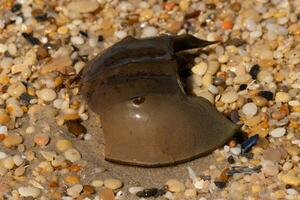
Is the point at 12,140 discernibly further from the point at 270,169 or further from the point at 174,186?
the point at 270,169

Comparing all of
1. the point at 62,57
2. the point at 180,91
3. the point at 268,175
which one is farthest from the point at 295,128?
the point at 62,57

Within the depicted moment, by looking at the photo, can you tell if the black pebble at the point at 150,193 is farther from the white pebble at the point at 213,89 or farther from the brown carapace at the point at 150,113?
the white pebble at the point at 213,89

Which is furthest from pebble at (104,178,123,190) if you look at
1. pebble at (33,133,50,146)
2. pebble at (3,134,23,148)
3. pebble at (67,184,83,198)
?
pebble at (3,134,23,148)

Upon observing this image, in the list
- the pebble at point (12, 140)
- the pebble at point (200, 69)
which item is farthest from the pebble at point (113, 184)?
the pebble at point (200, 69)

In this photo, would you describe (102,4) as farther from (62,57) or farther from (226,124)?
(226,124)

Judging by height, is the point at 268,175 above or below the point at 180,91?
below

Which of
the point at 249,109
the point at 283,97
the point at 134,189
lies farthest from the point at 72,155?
the point at 283,97
